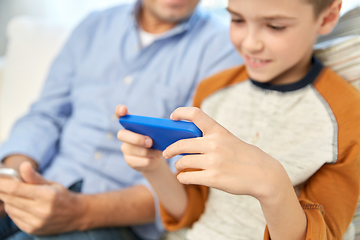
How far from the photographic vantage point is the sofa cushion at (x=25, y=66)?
1396mm

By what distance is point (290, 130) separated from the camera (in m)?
0.62

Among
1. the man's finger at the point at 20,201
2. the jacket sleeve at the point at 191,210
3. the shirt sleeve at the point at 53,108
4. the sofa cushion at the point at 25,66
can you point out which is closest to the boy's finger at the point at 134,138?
the jacket sleeve at the point at 191,210

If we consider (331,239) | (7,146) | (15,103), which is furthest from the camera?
(15,103)

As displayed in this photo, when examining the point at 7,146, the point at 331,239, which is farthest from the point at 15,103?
the point at 331,239

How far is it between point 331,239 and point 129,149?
0.39 m

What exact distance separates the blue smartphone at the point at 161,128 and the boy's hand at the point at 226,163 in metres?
0.01

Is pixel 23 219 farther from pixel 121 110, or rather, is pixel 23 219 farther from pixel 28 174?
pixel 121 110

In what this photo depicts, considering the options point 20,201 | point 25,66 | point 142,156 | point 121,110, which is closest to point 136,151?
point 142,156

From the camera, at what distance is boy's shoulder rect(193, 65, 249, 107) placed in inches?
29.5

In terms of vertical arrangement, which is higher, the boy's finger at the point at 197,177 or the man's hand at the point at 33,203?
the boy's finger at the point at 197,177

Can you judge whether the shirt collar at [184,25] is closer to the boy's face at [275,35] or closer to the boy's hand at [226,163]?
the boy's face at [275,35]

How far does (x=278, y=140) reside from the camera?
624mm

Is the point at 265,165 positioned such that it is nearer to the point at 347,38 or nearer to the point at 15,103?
the point at 347,38

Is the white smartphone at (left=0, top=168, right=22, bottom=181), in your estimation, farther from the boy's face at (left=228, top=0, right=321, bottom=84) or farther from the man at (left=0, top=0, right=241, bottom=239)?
the boy's face at (left=228, top=0, right=321, bottom=84)
